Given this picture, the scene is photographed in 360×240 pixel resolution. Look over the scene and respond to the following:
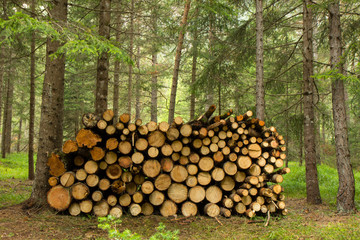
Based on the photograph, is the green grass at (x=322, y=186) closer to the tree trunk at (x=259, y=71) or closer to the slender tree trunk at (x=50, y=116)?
the tree trunk at (x=259, y=71)

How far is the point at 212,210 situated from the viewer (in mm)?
6230

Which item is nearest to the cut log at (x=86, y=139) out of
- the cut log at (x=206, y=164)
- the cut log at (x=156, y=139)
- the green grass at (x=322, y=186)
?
the cut log at (x=156, y=139)

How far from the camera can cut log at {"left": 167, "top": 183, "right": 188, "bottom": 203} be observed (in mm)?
6266

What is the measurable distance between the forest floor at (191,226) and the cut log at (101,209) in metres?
0.15

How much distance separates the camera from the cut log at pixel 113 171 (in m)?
5.93

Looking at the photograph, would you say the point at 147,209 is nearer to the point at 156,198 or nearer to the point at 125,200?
the point at 156,198

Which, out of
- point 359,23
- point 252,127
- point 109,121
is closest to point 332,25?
point 359,23

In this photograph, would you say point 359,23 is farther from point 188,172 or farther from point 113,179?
point 113,179

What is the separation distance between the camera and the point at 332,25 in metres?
7.13

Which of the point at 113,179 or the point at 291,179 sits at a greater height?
the point at 113,179

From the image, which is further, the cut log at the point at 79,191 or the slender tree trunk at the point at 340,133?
the slender tree trunk at the point at 340,133

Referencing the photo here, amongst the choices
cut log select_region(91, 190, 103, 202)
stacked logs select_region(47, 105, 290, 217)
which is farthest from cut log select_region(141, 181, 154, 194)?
cut log select_region(91, 190, 103, 202)

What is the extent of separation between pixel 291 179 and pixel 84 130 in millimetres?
9034

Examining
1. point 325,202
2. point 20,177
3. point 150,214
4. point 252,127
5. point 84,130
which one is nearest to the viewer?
point 84,130
